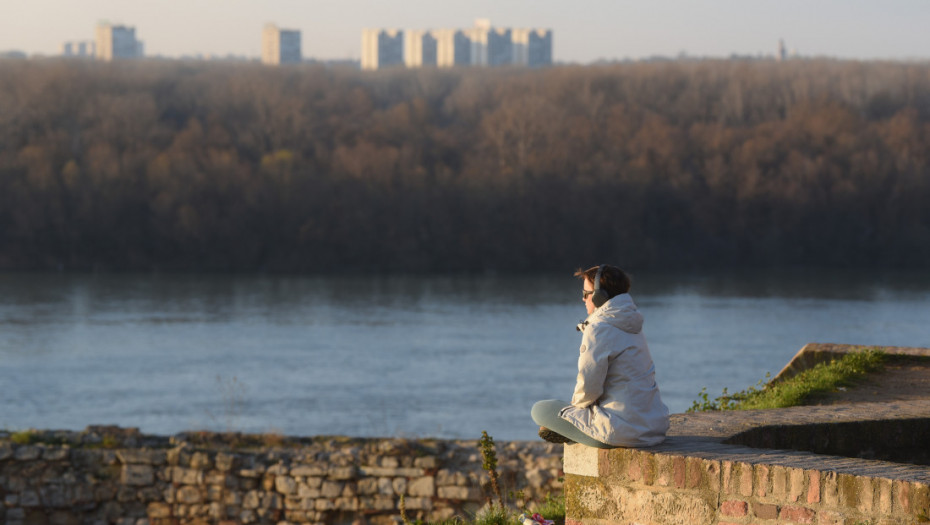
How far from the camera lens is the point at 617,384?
414 cm

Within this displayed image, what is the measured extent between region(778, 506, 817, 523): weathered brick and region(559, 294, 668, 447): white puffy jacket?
58 cm

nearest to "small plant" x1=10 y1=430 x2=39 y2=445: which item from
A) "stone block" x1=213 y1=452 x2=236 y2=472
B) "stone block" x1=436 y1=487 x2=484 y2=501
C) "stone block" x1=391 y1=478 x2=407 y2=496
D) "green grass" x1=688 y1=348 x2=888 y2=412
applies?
"stone block" x1=213 y1=452 x2=236 y2=472

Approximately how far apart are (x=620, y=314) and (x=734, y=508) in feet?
2.60

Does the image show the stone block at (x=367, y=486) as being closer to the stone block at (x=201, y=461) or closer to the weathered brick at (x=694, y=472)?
the stone block at (x=201, y=461)

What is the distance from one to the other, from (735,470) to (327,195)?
58.9 m

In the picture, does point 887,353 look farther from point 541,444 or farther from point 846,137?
point 846,137

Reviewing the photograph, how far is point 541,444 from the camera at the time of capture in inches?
428

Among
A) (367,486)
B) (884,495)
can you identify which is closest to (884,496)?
(884,495)

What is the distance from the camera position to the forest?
2349 inches

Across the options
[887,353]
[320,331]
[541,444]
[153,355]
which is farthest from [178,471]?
[320,331]

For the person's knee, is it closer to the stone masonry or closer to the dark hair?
the stone masonry

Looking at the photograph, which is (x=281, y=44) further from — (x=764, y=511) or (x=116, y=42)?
(x=764, y=511)

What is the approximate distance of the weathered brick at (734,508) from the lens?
3918 millimetres

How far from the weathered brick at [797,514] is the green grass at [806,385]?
2.95m
